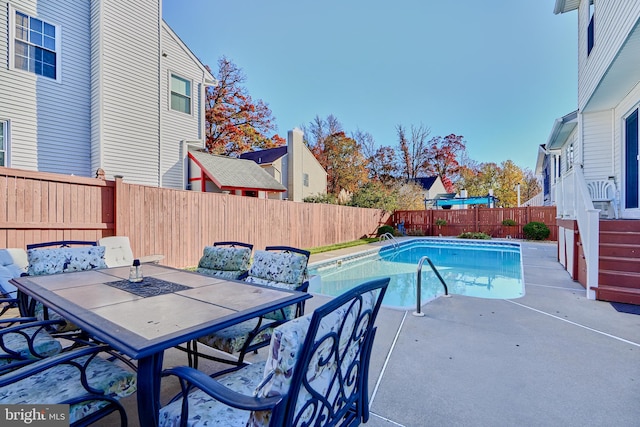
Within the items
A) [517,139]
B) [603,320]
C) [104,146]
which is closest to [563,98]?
[517,139]

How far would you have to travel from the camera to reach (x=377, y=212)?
1669 centimetres

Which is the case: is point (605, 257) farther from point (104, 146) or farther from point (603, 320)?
point (104, 146)

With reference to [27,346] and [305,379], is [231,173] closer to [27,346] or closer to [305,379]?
[27,346]

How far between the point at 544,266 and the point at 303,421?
8057 mm

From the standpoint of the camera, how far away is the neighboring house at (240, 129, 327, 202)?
1775 centimetres

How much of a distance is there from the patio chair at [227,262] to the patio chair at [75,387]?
1.77 metres

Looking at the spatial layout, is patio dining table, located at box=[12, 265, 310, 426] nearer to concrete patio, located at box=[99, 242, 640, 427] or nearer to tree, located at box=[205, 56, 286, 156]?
concrete patio, located at box=[99, 242, 640, 427]

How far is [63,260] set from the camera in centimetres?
338

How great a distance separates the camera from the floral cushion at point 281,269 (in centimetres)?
302

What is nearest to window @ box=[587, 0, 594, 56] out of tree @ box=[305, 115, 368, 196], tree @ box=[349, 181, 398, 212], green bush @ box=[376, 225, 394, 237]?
green bush @ box=[376, 225, 394, 237]

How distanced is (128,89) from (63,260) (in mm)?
6949

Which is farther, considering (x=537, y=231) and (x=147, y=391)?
(x=537, y=231)

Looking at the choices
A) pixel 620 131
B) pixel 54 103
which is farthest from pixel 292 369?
pixel 54 103

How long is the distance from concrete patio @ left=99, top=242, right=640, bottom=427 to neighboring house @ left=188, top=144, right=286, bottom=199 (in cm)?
926
